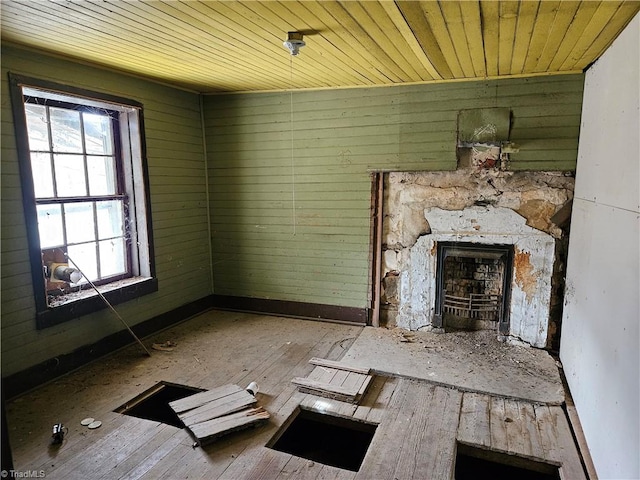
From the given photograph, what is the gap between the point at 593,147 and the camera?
3.10 m

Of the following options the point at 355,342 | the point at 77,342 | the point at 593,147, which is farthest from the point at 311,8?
the point at 77,342

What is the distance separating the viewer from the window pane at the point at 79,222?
351 cm

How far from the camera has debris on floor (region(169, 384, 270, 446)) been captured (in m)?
2.67

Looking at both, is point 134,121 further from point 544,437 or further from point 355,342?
point 544,437

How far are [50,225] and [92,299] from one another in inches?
28.9

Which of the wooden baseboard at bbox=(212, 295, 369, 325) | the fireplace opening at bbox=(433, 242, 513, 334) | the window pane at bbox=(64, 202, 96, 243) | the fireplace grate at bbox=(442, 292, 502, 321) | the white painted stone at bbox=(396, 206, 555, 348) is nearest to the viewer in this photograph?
the window pane at bbox=(64, 202, 96, 243)

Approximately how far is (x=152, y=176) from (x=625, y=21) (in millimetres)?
4049

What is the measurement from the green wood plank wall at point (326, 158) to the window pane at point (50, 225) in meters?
1.91

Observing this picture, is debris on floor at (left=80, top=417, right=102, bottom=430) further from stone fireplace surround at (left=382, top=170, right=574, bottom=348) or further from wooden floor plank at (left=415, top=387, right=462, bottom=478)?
stone fireplace surround at (left=382, top=170, right=574, bottom=348)

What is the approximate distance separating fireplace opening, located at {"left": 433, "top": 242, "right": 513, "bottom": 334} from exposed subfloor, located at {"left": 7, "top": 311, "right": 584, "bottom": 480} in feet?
1.82

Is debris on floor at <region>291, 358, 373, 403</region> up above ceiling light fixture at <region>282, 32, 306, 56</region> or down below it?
below

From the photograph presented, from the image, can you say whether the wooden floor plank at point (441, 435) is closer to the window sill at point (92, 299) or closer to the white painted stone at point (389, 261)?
the white painted stone at point (389, 261)

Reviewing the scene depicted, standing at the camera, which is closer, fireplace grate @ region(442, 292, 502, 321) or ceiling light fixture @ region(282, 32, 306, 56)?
ceiling light fixture @ region(282, 32, 306, 56)

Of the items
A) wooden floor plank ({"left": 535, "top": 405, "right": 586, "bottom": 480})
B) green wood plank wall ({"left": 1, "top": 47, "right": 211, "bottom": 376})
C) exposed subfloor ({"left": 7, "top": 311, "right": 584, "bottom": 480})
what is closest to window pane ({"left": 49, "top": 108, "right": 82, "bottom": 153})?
green wood plank wall ({"left": 1, "top": 47, "right": 211, "bottom": 376})
